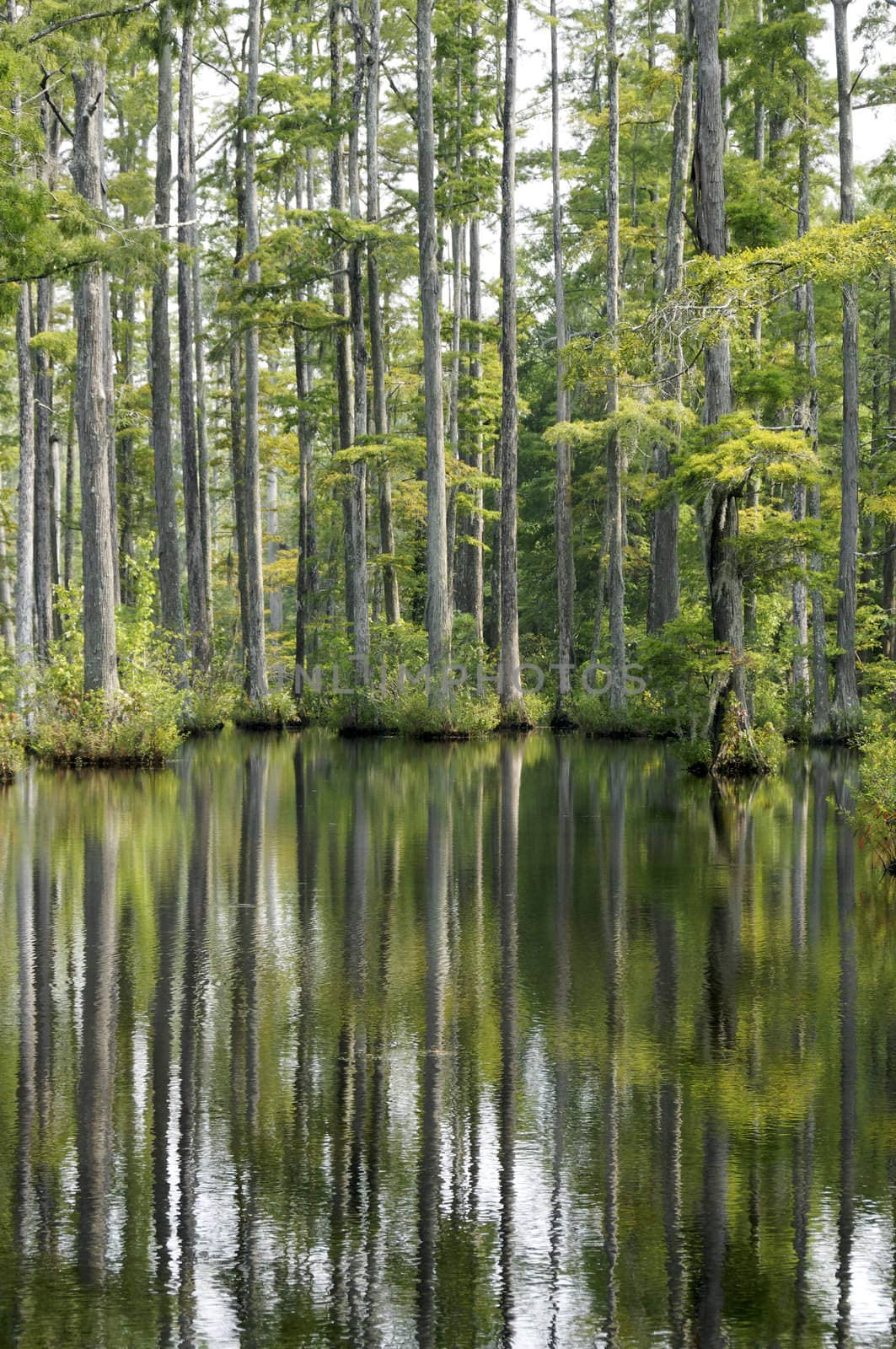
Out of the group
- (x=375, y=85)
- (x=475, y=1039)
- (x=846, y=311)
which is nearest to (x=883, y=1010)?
(x=475, y=1039)

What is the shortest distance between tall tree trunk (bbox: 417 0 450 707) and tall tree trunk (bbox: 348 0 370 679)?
200cm

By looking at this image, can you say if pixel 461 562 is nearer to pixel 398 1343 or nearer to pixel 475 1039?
pixel 475 1039

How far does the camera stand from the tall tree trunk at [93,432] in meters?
22.4

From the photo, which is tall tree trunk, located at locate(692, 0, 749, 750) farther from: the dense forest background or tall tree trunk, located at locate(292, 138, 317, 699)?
tall tree trunk, located at locate(292, 138, 317, 699)

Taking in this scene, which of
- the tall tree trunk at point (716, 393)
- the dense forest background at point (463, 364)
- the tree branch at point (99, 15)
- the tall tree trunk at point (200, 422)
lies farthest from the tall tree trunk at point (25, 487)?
the tall tree trunk at point (716, 393)

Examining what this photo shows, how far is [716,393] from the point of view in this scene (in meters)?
21.5

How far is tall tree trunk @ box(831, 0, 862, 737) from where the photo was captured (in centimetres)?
3008

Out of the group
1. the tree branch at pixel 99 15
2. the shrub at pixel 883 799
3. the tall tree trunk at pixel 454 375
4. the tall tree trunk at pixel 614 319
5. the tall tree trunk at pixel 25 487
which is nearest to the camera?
the shrub at pixel 883 799

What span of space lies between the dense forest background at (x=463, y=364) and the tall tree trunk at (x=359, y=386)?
0.11 m

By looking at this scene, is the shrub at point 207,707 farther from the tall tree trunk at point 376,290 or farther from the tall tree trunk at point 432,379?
the tall tree trunk at point 432,379

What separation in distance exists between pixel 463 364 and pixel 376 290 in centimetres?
1316

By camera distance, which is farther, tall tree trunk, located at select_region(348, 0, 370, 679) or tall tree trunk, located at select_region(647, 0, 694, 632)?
tall tree trunk, located at select_region(348, 0, 370, 679)

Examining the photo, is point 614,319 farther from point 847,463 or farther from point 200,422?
point 200,422

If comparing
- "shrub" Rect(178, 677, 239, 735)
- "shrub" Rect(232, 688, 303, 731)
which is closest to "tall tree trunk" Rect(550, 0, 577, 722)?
"shrub" Rect(232, 688, 303, 731)
